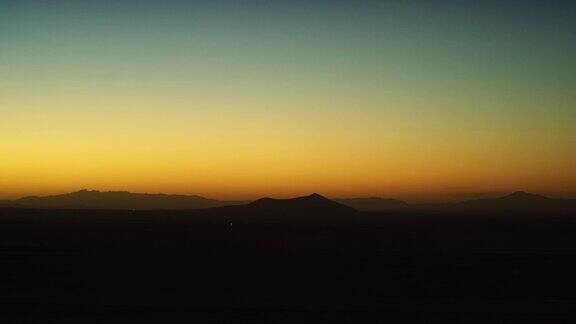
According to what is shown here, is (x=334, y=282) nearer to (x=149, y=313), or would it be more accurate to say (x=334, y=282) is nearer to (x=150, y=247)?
(x=149, y=313)

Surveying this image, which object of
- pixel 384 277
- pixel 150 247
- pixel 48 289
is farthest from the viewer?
pixel 150 247

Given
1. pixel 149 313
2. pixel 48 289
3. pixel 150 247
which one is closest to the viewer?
pixel 149 313

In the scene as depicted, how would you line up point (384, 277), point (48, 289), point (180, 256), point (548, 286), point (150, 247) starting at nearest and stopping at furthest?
point (48, 289) < point (548, 286) < point (384, 277) < point (180, 256) < point (150, 247)

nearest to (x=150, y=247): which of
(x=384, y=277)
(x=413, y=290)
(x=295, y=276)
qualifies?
(x=295, y=276)

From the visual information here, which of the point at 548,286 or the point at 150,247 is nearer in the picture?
the point at 548,286

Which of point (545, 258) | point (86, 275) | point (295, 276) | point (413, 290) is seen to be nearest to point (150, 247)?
point (86, 275)

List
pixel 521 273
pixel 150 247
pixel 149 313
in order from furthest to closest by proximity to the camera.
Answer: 1. pixel 150 247
2. pixel 521 273
3. pixel 149 313

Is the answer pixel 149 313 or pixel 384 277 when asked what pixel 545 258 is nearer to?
pixel 384 277

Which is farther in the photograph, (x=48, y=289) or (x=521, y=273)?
(x=521, y=273)
